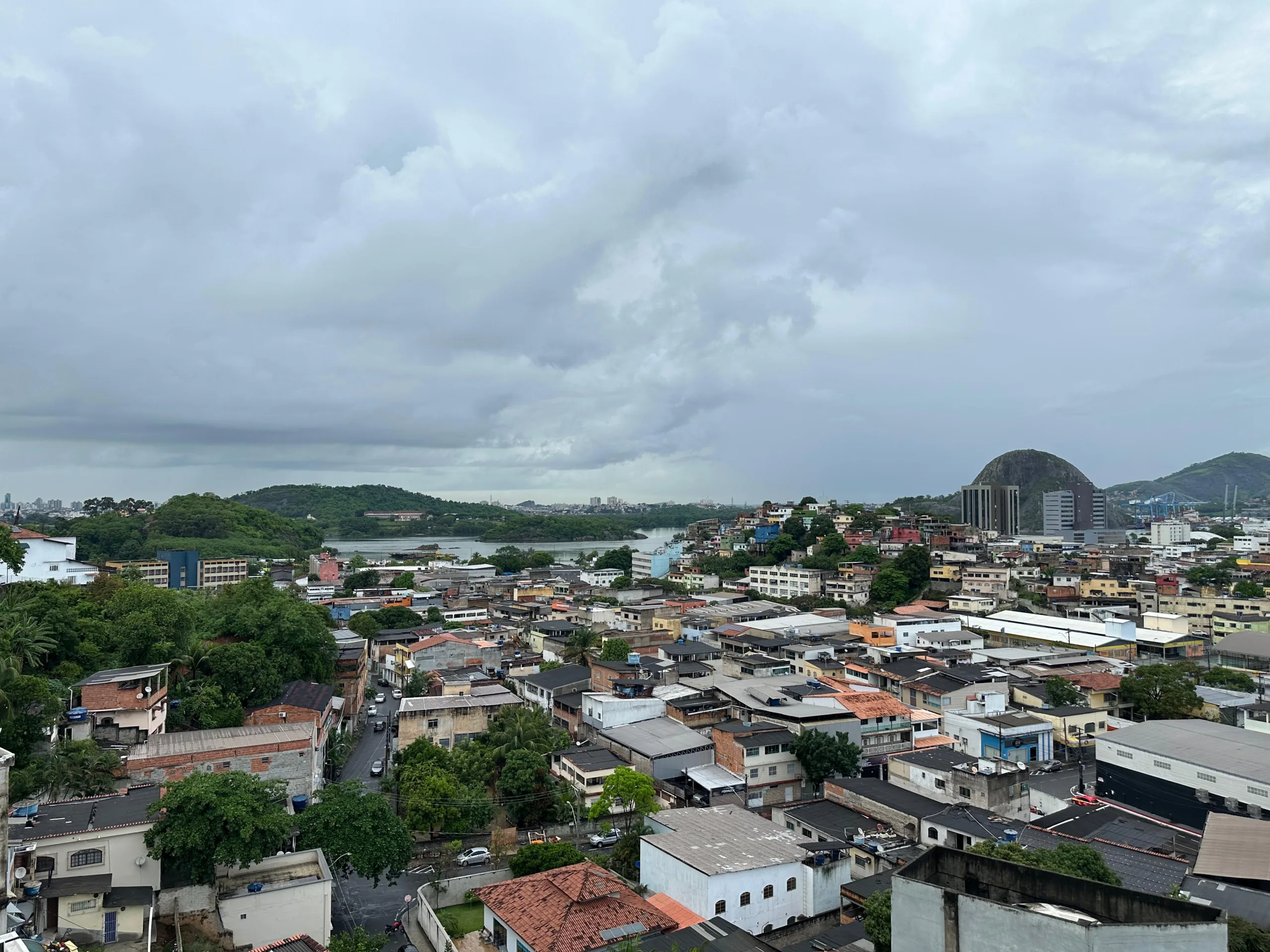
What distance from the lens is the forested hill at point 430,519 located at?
312 ft

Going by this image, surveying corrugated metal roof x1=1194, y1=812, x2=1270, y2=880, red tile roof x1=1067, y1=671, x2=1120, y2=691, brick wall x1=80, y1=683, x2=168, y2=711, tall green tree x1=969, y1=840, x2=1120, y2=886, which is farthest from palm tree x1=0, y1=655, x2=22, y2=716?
red tile roof x1=1067, y1=671, x2=1120, y2=691

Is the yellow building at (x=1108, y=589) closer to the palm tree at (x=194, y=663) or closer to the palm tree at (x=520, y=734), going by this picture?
the palm tree at (x=520, y=734)

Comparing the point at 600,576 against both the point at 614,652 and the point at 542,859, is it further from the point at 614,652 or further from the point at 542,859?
the point at 542,859

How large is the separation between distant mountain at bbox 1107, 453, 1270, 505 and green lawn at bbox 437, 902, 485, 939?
152 m

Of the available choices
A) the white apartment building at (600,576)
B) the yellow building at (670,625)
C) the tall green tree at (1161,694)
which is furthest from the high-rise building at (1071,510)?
the tall green tree at (1161,694)

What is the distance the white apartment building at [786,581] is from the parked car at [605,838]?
25016mm

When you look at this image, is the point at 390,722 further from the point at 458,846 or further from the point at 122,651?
the point at 458,846

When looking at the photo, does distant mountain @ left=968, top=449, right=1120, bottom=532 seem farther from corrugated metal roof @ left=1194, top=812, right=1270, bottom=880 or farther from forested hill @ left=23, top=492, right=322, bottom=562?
corrugated metal roof @ left=1194, top=812, right=1270, bottom=880

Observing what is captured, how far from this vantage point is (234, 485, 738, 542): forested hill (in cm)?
9519

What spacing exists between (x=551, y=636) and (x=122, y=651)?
41.9 feet

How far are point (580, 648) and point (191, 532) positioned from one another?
47.0m

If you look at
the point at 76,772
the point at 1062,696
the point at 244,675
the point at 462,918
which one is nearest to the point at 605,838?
the point at 462,918

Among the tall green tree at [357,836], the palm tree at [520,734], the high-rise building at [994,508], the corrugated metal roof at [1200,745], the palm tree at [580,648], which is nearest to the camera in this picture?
the tall green tree at [357,836]

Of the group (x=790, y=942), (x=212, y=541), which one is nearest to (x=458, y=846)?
(x=790, y=942)
